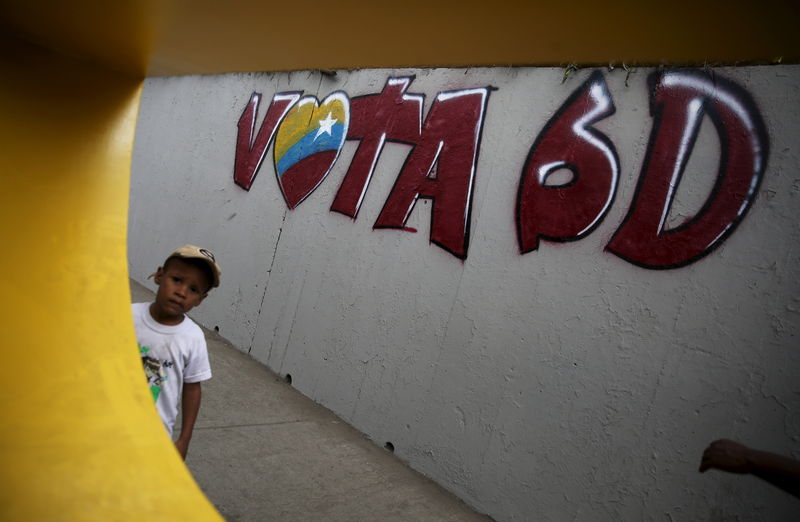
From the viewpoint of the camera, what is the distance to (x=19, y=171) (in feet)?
3.81

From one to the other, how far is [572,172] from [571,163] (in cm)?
6

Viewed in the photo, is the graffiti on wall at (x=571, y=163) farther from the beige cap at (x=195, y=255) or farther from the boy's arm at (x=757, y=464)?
the beige cap at (x=195, y=255)

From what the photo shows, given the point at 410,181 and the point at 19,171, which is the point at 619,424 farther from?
the point at 19,171

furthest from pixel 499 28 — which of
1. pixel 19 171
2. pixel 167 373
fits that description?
pixel 167 373

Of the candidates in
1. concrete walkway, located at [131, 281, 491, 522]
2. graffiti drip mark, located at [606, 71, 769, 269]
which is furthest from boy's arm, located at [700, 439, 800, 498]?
concrete walkway, located at [131, 281, 491, 522]

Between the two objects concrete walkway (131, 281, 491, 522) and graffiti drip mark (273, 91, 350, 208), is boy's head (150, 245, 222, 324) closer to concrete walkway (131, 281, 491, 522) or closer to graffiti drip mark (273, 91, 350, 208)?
concrete walkway (131, 281, 491, 522)

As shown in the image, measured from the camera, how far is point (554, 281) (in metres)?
3.57

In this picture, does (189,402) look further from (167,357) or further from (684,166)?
(684,166)

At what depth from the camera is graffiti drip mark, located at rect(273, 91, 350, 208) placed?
17.8 ft

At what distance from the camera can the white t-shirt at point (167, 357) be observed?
2.04 m

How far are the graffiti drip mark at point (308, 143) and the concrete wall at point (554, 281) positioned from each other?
0.12 feet

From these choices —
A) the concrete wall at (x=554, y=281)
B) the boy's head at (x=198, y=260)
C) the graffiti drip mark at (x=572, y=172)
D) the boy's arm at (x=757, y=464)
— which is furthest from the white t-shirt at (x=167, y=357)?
the graffiti drip mark at (x=572, y=172)

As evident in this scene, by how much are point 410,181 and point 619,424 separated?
2361 millimetres

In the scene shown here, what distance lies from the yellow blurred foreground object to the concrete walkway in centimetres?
211
